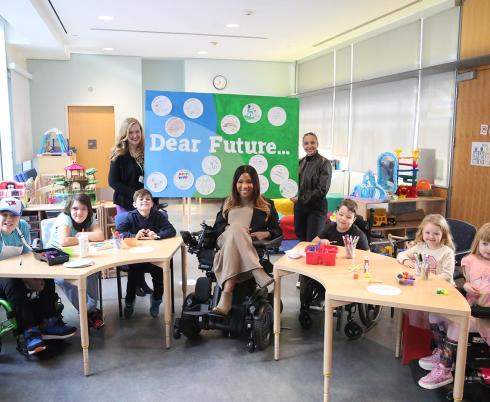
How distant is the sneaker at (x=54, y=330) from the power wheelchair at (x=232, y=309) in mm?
702

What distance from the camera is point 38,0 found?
5.07 metres

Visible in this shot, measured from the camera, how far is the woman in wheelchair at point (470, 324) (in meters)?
2.40

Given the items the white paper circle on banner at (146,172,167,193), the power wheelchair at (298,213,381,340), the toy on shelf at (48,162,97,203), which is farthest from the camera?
the toy on shelf at (48,162,97,203)

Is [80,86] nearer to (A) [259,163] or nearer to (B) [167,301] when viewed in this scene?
(A) [259,163]

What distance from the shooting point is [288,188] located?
12.8 ft

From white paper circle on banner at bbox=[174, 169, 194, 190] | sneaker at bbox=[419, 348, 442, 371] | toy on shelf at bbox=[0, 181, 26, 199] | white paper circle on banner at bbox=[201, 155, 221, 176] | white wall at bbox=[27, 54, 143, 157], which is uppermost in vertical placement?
white wall at bbox=[27, 54, 143, 157]

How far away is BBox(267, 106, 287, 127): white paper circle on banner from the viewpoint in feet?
12.3

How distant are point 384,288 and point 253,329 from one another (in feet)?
3.21

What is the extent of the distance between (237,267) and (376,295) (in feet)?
3.33

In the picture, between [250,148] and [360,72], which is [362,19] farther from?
[250,148]

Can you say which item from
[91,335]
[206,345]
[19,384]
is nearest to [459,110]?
[206,345]

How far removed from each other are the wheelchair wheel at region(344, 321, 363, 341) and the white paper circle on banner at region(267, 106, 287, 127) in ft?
5.65

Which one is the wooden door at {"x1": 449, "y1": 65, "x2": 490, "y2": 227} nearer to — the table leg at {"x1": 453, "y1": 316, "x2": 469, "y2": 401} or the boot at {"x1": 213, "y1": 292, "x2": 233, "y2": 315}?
the table leg at {"x1": 453, "y1": 316, "x2": 469, "y2": 401}

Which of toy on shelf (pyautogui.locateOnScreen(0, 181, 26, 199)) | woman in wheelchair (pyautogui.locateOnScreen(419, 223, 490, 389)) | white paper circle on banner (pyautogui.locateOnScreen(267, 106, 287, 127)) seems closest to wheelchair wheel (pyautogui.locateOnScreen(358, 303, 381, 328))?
woman in wheelchair (pyautogui.locateOnScreen(419, 223, 490, 389))
